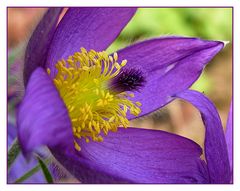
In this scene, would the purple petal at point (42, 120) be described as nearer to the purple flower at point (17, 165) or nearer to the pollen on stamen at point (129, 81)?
the pollen on stamen at point (129, 81)

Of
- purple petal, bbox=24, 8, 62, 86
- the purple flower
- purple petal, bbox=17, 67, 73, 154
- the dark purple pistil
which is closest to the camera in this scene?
purple petal, bbox=17, 67, 73, 154

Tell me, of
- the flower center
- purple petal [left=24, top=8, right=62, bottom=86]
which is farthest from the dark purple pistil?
purple petal [left=24, top=8, right=62, bottom=86]

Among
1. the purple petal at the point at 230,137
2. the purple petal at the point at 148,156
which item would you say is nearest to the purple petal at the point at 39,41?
the purple petal at the point at 148,156

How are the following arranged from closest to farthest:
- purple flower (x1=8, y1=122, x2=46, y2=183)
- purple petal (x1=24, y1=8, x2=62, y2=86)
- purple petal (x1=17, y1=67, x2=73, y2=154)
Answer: purple petal (x1=17, y1=67, x2=73, y2=154) < purple petal (x1=24, y1=8, x2=62, y2=86) < purple flower (x1=8, y1=122, x2=46, y2=183)

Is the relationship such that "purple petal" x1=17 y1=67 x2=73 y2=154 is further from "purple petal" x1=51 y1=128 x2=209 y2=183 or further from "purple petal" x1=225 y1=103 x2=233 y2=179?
"purple petal" x1=225 y1=103 x2=233 y2=179

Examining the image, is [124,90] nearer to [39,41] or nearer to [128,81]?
[128,81]

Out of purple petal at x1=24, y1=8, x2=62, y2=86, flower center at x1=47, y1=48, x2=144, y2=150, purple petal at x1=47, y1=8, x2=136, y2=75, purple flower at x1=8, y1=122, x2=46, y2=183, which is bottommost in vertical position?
purple flower at x1=8, y1=122, x2=46, y2=183
